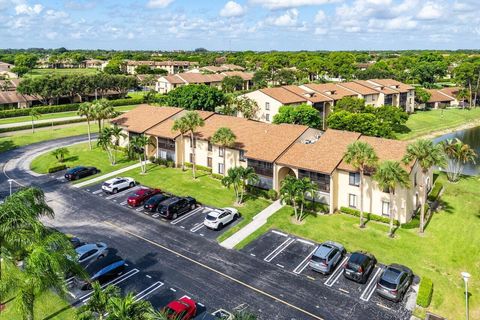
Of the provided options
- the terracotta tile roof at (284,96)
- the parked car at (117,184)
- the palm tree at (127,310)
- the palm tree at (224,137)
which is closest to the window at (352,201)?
the palm tree at (224,137)

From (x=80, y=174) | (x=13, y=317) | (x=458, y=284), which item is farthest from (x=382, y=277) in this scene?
(x=80, y=174)

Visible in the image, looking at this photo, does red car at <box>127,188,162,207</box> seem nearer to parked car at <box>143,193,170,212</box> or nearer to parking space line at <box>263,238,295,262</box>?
parked car at <box>143,193,170,212</box>

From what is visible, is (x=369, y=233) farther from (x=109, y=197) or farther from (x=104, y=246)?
(x=109, y=197)

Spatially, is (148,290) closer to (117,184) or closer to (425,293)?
(425,293)

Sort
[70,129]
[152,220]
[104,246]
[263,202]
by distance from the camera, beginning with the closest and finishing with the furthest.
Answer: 1. [104,246]
2. [152,220]
3. [263,202]
4. [70,129]

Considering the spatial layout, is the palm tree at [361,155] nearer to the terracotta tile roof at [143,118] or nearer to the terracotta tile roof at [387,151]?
the terracotta tile roof at [387,151]

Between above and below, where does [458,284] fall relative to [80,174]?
below

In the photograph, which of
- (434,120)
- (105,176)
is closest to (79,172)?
(105,176)

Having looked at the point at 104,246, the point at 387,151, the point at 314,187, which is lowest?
the point at 104,246
